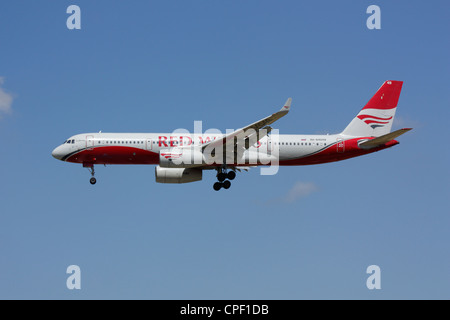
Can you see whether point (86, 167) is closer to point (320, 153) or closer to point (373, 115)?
point (320, 153)

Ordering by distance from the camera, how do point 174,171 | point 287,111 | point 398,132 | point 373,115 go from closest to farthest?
point 287,111 < point 398,132 < point 174,171 < point 373,115

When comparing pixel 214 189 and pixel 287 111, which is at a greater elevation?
Result: pixel 287 111

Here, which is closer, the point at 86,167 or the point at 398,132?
the point at 398,132

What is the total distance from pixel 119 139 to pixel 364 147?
61.8 ft

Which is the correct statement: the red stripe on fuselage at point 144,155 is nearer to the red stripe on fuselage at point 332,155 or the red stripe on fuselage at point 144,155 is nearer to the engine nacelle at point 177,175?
the red stripe on fuselage at point 332,155

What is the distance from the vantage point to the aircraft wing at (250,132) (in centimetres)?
3806

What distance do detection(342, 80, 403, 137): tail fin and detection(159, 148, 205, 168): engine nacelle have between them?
1273 cm

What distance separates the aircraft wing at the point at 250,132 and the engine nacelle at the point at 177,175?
3.71m

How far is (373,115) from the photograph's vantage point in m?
50.8

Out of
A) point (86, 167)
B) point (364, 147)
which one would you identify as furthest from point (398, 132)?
point (86, 167)

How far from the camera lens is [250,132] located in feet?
141

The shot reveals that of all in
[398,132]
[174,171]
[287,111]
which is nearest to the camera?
[287,111]

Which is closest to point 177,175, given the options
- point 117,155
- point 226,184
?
point 226,184
